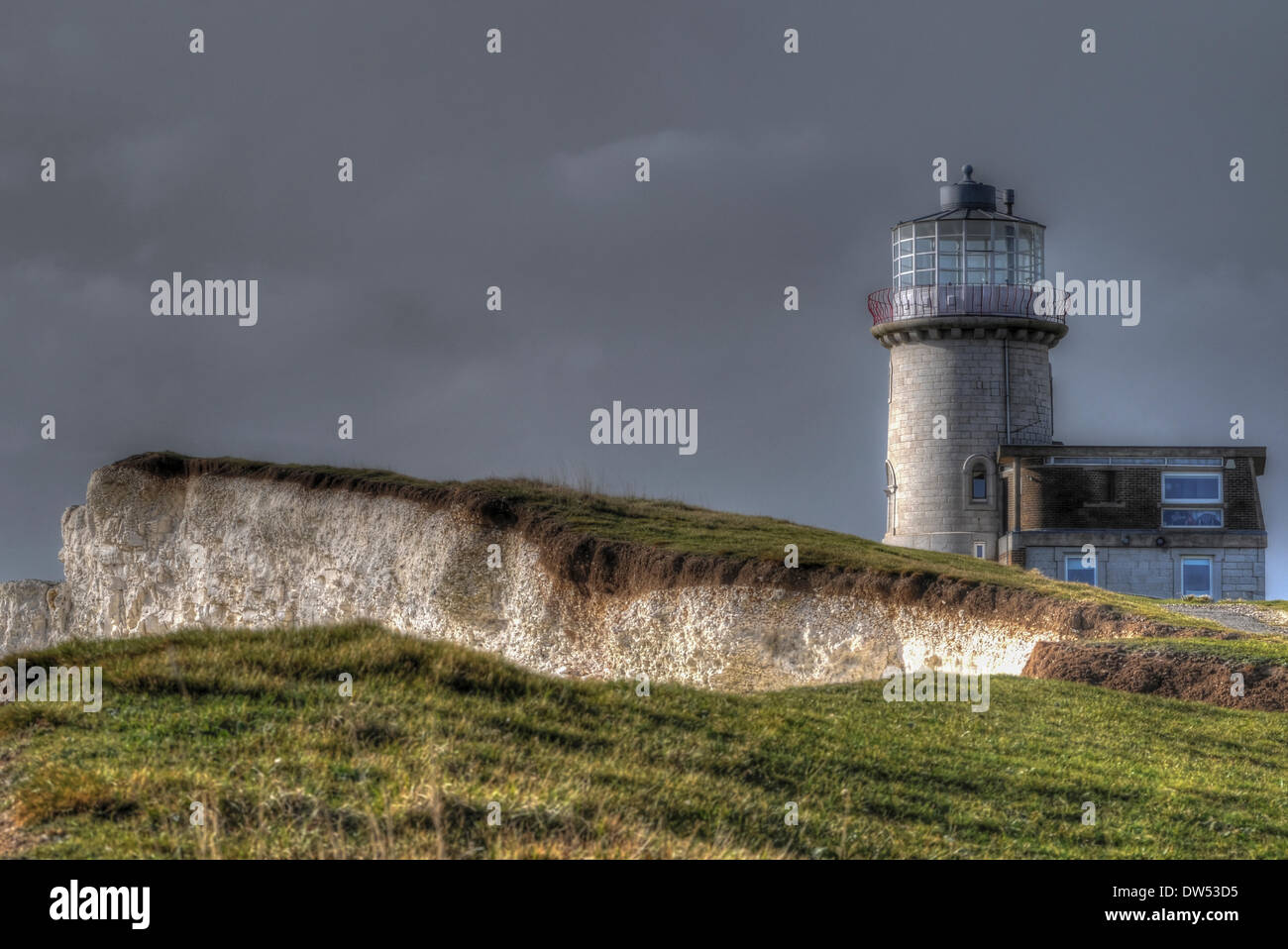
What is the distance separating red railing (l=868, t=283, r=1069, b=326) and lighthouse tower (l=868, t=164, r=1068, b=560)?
0.03 meters

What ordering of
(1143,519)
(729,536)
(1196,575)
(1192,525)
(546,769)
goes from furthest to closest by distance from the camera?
(1143,519) → (1192,525) → (1196,575) → (729,536) → (546,769)

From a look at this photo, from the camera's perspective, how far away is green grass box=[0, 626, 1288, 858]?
9.55m

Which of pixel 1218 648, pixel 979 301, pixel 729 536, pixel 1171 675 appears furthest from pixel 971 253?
pixel 1171 675

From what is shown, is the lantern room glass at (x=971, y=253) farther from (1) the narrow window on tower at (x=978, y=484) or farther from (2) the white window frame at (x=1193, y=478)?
(2) the white window frame at (x=1193, y=478)

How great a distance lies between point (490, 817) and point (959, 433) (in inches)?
1577

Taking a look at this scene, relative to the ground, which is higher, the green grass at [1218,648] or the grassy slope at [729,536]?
the grassy slope at [729,536]

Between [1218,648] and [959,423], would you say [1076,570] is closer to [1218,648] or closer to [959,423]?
[959,423]

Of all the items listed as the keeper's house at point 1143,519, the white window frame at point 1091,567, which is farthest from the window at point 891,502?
the white window frame at point 1091,567

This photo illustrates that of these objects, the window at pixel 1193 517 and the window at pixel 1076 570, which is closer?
the window at pixel 1193 517

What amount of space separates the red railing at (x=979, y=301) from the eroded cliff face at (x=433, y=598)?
19.9m

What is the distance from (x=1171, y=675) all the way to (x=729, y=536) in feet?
44.1

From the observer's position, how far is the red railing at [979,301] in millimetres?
47094

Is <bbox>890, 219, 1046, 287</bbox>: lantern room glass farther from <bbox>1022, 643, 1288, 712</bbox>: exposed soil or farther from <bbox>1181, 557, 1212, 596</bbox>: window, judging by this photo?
<bbox>1022, 643, 1288, 712</bbox>: exposed soil

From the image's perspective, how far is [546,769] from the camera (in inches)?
450
